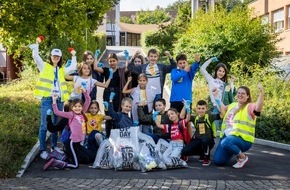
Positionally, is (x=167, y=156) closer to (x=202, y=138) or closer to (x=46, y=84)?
(x=202, y=138)

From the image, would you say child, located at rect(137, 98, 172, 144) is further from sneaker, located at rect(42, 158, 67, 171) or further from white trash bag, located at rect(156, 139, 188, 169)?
sneaker, located at rect(42, 158, 67, 171)

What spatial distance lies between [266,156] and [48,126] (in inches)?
166

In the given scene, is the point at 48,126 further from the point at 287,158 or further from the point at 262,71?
the point at 262,71

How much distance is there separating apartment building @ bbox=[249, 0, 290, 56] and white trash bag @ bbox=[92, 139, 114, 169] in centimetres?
2343

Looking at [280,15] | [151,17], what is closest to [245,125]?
[280,15]

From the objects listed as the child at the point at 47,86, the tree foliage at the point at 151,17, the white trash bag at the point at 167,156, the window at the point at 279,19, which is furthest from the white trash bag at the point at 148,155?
the tree foliage at the point at 151,17

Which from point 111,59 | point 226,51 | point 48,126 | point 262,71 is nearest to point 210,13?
point 226,51

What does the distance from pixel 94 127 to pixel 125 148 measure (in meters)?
1.06

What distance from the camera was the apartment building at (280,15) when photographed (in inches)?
1248

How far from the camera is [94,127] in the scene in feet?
28.8

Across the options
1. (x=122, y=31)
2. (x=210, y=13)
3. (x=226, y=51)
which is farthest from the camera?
(x=122, y=31)

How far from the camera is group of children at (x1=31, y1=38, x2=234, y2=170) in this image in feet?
27.1

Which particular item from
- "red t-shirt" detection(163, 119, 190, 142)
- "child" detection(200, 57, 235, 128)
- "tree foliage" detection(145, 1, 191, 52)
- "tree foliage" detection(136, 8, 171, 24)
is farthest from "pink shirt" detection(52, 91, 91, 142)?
"tree foliage" detection(136, 8, 171, 24)

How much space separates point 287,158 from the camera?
360 inches
